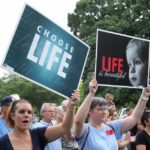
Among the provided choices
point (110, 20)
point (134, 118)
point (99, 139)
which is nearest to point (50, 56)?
point (99, 139)

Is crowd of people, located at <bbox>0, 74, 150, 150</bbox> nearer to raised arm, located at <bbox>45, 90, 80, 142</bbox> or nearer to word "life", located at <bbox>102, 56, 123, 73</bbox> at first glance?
raised arm, located at <bbox>45, 90, 80, 142</bbox>

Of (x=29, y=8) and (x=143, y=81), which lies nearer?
(x=29, y=8)

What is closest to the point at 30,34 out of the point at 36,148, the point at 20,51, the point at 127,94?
the point at 20,51

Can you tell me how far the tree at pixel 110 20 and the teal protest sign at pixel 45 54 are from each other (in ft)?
60.3

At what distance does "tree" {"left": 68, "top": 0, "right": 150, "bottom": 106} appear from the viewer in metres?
24.4

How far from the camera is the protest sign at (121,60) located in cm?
593

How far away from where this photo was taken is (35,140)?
4281mm

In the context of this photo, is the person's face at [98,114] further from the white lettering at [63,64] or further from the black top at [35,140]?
the black top at [35,140]

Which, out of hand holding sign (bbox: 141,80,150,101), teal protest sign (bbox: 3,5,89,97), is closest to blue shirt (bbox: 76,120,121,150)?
teal protest sign (bbox: 3,5,89,97)

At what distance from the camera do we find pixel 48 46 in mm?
4656

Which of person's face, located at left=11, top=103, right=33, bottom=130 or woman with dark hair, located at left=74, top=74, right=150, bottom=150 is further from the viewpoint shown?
woman with dark hair, located at left=74, top=74, right=150, bottom=150

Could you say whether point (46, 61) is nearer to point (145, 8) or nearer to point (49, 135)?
point (49, 135)

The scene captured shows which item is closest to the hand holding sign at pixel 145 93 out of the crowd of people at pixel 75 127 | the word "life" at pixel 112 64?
the crowd of people at pixel 75 127

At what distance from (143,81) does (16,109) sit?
2324 millimetres
